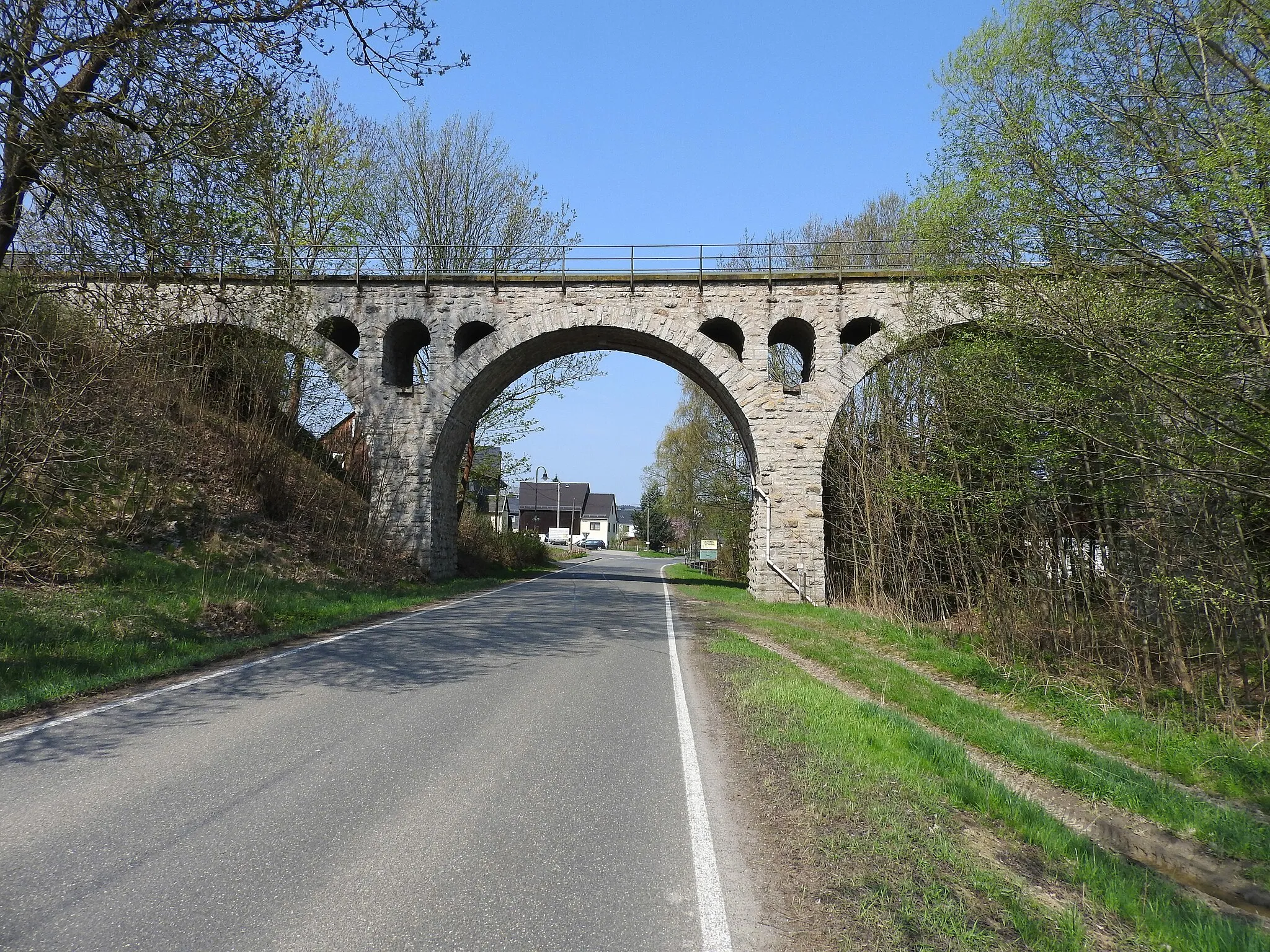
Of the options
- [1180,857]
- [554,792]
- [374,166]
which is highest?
[374,166]

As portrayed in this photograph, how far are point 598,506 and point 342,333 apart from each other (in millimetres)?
84136

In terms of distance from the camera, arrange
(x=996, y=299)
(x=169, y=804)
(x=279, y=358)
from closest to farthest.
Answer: (x=169, y=804) → (x=996, y=299) → (x=279, y=358)

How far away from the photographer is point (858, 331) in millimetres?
21203

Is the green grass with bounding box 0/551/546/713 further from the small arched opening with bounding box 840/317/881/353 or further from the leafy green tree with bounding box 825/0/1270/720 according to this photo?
the small arched opening with bounding box 840/317/881/353

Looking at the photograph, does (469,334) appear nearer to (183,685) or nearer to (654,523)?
(183,685)

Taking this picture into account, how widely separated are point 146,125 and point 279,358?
9.34 meters

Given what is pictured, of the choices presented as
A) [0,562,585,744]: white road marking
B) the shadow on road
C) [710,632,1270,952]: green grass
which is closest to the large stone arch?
the shadow on road

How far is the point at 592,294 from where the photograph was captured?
2080 cm

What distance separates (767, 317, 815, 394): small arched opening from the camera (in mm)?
20562

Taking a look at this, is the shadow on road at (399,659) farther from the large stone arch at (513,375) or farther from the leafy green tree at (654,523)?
the leafy green tree at (654,523)

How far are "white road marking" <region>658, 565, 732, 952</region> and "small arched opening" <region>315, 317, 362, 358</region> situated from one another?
17784mm

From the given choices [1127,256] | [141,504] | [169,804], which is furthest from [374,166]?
[169,804]

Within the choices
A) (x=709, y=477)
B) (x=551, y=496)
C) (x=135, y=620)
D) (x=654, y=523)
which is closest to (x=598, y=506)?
(x=551, y=496)

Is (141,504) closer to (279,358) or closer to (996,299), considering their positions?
(279,358)
